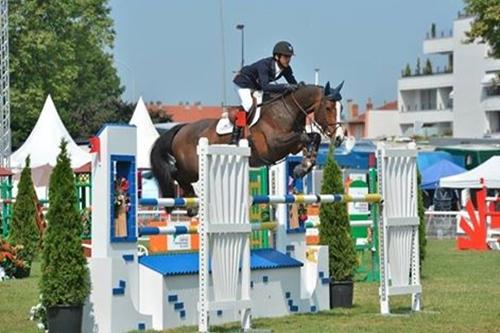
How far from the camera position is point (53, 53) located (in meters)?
58.3

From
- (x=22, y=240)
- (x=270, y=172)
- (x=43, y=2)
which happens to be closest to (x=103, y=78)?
(x=43, y=2)

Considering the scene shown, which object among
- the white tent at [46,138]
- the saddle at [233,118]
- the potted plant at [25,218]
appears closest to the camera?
the saddle at [233,118]

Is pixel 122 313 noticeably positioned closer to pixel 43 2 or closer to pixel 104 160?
pixel 104 160

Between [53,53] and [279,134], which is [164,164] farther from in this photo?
[53,53]

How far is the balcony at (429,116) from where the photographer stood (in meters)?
86.9

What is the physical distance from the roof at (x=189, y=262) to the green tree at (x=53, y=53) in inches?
1733

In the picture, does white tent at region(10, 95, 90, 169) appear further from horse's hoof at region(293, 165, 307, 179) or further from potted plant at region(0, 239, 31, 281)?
horse's hoof at region(293, 165, 307, 179)

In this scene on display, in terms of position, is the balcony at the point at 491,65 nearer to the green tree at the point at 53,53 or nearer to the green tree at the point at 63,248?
the green tree at the point at 53,53

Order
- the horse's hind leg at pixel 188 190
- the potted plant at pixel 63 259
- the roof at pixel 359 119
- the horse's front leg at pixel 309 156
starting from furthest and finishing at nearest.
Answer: the roof at pixel 359 119 < the horse's hind leg at pixel 188 190 < the horse's front leg at pixel 309 156 < the potted plant at pixel 63 259

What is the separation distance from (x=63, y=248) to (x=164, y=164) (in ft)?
16.6

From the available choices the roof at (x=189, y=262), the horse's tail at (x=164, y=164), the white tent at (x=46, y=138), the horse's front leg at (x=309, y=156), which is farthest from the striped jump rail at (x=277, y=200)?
the white tent at (x=46, y=138)

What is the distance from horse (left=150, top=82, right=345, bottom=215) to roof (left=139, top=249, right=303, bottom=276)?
40.8 inches

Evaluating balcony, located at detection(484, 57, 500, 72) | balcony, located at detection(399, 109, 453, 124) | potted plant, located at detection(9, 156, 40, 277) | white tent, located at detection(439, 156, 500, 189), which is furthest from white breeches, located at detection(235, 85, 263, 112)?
balcony, located at detection(399, 109, 453, 124)

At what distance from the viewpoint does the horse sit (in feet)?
45.1
